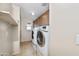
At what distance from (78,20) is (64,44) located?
0.78 ft

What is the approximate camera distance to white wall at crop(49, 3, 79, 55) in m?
0.72

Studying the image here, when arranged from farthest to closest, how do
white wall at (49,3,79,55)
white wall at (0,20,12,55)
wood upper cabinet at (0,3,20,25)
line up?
white wall at (0,20,12,55), wood upper cabinet at (0,3,20,25), white wall at (49,3,79,55)

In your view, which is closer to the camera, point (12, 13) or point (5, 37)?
point (12, 13)

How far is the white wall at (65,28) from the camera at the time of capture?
0.72 m

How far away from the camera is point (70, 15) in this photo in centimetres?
73

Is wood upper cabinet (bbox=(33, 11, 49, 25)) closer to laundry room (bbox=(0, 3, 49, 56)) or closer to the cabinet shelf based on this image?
laundry room (bbox=(0, 3, 49, 56))

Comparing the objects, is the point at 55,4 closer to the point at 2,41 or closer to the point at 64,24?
the point at 64,24

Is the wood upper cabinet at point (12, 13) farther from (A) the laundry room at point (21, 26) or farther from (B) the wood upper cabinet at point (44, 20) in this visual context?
(B) the wood upper cabinet at point (44, 20)

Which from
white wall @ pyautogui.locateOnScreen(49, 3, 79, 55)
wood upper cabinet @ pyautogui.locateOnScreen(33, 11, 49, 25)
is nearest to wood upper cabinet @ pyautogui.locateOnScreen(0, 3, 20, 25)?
wood upper cabinet @ pyautogui.locateOnScreen(33, 11, 49, 25)

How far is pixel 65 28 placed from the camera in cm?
75

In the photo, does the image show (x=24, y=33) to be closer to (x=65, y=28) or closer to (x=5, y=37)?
(x=5, y=37)

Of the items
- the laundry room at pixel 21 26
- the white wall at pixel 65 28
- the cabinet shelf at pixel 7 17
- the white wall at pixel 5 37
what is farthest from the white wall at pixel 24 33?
the white wall at pixel 65 28

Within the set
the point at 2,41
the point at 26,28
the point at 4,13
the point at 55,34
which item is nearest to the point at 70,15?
the point at 55,34

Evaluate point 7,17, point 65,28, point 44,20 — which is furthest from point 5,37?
point 65,28
